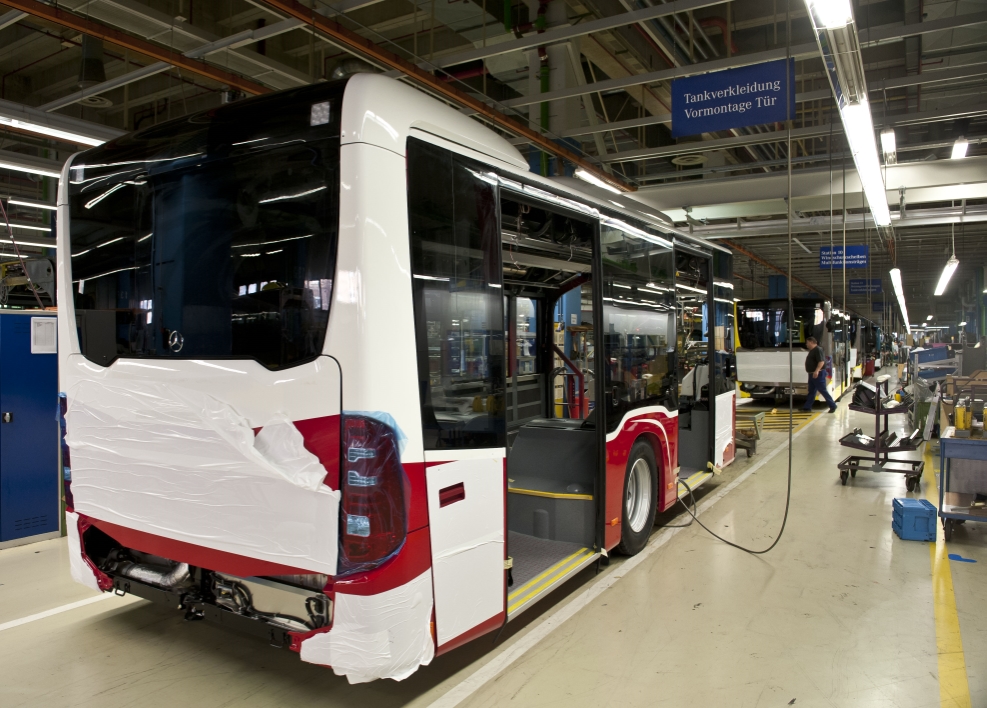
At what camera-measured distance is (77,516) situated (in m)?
3.32

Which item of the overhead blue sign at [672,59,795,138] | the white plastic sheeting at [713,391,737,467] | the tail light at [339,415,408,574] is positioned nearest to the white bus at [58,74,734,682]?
the tail light at [339,415,408,574]

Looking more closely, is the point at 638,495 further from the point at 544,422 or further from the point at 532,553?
the point at 532,553

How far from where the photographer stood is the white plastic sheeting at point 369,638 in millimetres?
2434

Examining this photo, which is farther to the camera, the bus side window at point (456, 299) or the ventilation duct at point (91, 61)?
the ventilation duct at point (91, 61)

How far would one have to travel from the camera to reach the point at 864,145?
6832 millimetres

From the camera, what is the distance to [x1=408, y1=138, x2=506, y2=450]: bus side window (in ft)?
8.80

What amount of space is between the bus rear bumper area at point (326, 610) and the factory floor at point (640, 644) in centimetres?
49

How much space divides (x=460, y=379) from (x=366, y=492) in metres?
0.69

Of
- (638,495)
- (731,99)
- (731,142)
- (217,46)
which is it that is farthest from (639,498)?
(731,142)

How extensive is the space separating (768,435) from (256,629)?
10786 millimetres

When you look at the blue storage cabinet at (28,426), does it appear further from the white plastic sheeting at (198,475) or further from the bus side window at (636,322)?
the bus side window at (636,322)

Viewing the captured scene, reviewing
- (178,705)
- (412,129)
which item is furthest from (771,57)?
(178,705)

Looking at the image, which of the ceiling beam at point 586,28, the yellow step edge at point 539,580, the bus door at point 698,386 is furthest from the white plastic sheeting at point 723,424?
the ceiling beam at point 586,28

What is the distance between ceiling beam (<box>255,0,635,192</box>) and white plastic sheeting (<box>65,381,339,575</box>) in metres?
4.27
